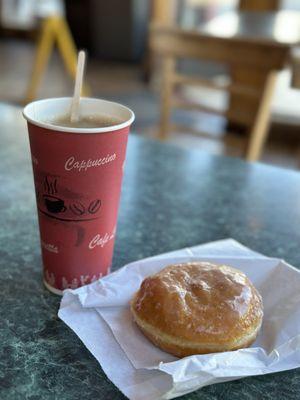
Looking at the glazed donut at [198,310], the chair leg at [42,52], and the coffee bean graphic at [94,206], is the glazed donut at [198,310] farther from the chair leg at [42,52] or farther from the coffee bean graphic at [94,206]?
the chair leg at [42,52]

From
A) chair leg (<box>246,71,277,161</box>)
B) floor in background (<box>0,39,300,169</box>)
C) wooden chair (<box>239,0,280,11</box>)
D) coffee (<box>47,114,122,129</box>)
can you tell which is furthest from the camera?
wooden chair (<box>239,0,280,11</box>)

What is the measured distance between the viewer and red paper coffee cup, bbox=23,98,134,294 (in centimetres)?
48

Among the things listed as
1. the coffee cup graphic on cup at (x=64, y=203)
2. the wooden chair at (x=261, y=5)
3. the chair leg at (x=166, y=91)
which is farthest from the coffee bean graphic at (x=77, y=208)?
the wooden chair at (x=261, y=5)

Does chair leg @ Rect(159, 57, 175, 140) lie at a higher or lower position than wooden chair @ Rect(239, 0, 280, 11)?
lower

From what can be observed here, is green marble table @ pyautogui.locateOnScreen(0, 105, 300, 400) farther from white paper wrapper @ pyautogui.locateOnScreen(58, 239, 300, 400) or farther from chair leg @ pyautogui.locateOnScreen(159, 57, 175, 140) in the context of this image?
chair leg @ pyautogui.locateOnScreen(159, 57, 175, 140)

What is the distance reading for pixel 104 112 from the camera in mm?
562

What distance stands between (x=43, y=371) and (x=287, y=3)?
3.34 meters

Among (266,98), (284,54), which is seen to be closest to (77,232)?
(266,98)

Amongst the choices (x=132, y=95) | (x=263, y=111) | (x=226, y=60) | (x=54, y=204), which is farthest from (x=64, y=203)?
(x=132, y=95)

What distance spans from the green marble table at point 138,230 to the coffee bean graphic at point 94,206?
11 cm

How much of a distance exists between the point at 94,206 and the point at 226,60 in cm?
112

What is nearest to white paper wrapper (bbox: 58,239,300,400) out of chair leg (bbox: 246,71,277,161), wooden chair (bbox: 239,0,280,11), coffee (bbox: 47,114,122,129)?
coffee (bbox: 47,114,122,129)

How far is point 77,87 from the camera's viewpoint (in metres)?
0.51

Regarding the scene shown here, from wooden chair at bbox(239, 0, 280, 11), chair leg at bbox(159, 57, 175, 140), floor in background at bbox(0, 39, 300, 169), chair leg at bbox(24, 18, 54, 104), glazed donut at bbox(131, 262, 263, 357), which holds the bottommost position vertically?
floor in background at bbox(0, 39, 300, 169)
